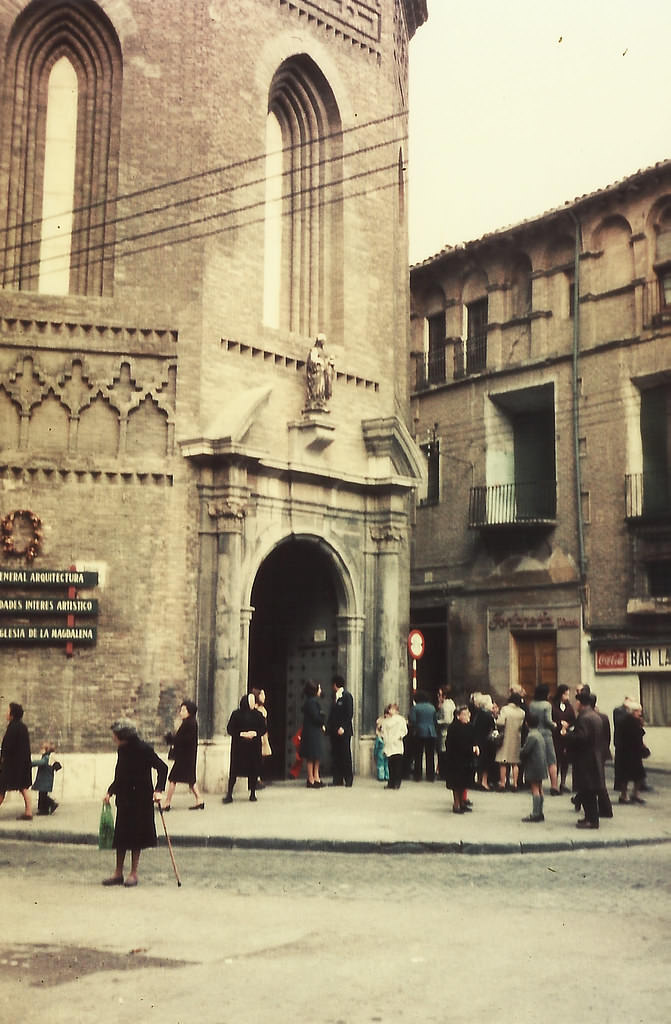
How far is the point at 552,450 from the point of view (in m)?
31.5

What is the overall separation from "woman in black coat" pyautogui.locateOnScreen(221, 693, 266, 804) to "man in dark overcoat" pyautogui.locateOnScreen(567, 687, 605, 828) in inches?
185

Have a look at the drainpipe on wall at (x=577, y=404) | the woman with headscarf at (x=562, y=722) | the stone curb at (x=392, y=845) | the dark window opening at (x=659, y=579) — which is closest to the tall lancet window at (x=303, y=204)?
the woman with headscarf at (x=562, y=722)

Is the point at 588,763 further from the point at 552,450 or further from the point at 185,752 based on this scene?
the point at 552,450

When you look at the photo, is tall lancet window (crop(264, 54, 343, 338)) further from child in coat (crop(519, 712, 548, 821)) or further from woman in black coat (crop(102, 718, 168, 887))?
woman in black coat (crop(102, 718, 168, 887))

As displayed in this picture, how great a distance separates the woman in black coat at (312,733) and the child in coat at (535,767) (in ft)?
14.8

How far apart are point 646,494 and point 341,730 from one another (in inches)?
479

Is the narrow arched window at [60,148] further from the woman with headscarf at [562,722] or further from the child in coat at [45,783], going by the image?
the woman with headscarf at [562,722]

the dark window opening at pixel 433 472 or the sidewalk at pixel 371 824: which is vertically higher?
the dark window opening at pixel 433 472

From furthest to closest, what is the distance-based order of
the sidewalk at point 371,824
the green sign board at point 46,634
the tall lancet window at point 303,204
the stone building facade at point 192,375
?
the tall lancet window at point 303,204 → the stone building facade at point 192,375 → the green sign board at point 46,634 → the sidewalk at point 371,824

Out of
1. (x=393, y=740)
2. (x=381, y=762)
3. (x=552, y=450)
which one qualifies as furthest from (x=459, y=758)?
(x=552, y=450)

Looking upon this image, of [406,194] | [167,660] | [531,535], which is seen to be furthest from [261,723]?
[531,535]

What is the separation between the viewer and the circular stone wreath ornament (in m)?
18.4

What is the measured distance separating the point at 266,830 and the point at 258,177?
39.8 feet

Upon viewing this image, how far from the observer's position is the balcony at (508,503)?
31.1 meters
